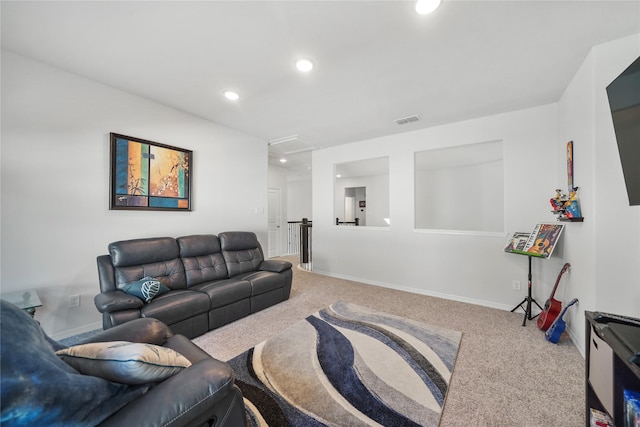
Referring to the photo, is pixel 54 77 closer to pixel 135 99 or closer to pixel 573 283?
pixel 135 99

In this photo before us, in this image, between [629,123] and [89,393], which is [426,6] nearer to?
[629,123]

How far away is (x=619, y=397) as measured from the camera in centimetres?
109

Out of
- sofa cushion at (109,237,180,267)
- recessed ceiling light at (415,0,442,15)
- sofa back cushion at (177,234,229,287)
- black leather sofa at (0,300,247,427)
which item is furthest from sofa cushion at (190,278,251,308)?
recessed ceiling light at (415,0,442,15)

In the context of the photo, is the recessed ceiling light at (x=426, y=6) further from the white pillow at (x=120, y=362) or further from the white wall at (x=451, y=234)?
the white pillow at (x=120, y=362)

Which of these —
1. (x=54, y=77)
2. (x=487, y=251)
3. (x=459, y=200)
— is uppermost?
(x=54, y=77)

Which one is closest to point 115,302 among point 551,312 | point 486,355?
point 486,355

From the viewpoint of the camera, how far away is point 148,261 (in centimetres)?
265

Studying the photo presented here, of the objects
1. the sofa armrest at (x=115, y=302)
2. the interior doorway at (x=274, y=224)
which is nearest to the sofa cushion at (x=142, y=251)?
the sofa armrest at (x=115, y=302)

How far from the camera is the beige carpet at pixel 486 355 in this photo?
1.53 meters

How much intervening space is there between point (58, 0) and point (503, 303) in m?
5.26

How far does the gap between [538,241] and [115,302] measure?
171 inches

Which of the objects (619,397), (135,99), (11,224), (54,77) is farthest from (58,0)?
(619,397)

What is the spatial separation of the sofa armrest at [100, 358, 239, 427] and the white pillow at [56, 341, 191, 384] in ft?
0.20

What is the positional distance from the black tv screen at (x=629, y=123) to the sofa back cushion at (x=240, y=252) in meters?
3.77
